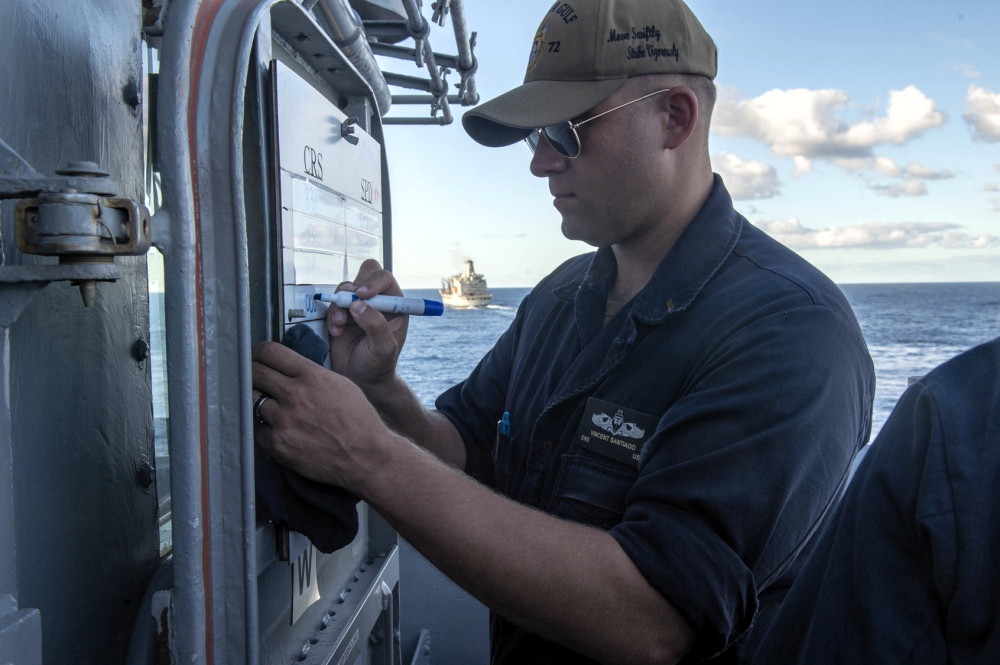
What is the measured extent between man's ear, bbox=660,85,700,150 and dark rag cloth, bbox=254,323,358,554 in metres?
0.83

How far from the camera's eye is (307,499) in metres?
1.23

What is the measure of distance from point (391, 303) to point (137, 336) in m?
0.58

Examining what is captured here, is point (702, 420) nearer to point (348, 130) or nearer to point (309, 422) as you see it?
point (309, 422)

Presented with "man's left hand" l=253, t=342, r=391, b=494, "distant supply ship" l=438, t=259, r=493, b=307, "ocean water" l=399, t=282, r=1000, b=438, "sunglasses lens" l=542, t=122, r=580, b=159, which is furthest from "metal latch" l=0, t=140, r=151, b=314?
"distant supply ship" l=438, t=259, r=493, b=307

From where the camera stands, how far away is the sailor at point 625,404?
121cm

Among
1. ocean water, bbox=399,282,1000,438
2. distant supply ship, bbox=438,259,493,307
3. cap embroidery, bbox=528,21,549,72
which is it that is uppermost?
cap embroidery, bbox=528,21,549,72

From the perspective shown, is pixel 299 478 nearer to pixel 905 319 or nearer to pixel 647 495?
pixel 647 495

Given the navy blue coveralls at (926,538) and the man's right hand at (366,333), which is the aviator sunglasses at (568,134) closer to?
the man's right hand at (366,333)

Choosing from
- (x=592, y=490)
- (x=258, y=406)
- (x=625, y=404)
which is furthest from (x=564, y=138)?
(x=258, y=406)

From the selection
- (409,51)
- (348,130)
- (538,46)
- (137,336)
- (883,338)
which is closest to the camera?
(137,336)

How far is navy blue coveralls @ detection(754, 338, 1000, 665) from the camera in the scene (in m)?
0.65

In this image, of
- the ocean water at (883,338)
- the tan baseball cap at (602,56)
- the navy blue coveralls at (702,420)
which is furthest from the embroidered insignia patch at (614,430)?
the ocean water at (883,338)

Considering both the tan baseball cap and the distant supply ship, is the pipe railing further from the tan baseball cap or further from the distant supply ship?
the distant supply ship

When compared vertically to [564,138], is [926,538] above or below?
below
